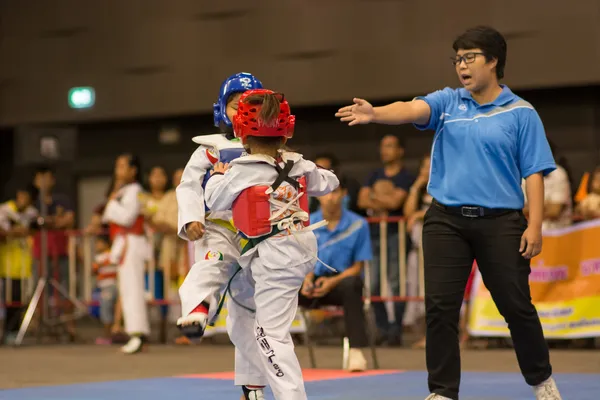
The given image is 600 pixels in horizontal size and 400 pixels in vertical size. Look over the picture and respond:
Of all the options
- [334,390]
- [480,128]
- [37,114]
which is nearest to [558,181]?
[334,390]

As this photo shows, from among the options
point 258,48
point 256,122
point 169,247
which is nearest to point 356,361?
point 256,122

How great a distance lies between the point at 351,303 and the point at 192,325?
3.54 m

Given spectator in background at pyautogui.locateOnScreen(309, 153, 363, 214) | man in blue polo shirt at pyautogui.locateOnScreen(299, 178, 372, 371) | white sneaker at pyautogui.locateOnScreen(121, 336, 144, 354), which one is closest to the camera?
man in blue polo shirt at pyautogui.locateOnScreen(299, 178, 372, 371)

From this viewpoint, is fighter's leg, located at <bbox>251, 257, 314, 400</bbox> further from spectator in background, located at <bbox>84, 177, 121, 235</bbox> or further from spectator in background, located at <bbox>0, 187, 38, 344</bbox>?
spectator in background, located at <bbox>0, 187, 38, 344</bbox>

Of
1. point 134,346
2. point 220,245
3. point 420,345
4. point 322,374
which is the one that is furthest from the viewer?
point 134,346

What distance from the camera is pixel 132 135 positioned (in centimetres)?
1535

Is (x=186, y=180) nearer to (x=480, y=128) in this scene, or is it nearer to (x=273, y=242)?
(x=273, y=242)

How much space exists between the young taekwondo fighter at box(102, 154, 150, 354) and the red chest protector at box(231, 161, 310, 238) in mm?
5653

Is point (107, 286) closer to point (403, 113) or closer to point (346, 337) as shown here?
point (346, 337)

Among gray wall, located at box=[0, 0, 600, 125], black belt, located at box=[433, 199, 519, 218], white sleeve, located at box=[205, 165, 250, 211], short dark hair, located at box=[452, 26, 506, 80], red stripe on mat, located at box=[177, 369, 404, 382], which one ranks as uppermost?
gray wall, located at box=[0, 0, 600, 125]

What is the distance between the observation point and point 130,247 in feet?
33.7

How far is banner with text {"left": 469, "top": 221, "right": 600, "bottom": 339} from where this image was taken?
9078 millimetres

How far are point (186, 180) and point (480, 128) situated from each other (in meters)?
1.43

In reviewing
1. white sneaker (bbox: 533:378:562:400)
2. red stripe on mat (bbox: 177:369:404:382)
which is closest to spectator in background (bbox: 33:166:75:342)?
red stripe on mat (bbox: 177:369:404:382)
